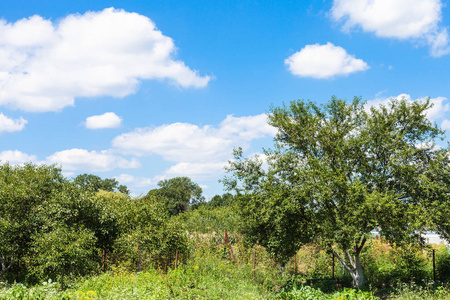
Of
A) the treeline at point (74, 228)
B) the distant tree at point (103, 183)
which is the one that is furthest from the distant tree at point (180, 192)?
the treeline at point (74, 228)

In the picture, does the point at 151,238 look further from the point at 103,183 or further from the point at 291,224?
the point at 103,183

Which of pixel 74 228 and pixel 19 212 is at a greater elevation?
pixel 19 212

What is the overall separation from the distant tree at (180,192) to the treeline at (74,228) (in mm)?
57615

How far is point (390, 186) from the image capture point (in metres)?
14.0

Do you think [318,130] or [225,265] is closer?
[318,130]

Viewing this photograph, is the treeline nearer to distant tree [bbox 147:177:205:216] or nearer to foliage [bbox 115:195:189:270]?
foliage [bbox 115:195:189:270]

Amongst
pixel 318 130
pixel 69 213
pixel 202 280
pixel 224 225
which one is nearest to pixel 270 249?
pixel 202 280

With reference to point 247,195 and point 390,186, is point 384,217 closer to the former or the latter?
point 390,186

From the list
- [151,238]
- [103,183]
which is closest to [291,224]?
[151,238]

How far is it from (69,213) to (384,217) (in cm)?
1391

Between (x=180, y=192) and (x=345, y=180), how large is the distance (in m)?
72.3

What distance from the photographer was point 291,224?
14750 mm

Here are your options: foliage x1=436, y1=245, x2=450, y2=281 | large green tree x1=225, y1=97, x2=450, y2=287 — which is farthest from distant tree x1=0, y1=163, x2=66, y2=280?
foliage x1=436, y1=245, x2=450, y2=281

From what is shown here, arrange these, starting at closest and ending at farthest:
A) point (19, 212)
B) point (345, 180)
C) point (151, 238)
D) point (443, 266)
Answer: point (345, 180) < point (443, 266) < point (151, 238) < point (19, 212)
